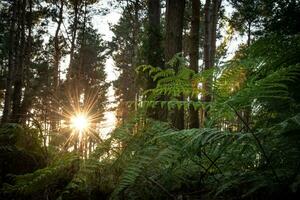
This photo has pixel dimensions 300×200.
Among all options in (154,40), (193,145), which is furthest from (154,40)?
(193,145)

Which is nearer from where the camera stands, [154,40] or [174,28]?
[174,28]

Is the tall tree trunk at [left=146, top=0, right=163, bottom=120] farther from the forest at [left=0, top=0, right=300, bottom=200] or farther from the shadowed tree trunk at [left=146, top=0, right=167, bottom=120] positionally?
the forest at [left=0, top=0, right=300, bottom=200]

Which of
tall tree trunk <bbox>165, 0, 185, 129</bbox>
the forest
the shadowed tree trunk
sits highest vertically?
the shadowed tree trunk

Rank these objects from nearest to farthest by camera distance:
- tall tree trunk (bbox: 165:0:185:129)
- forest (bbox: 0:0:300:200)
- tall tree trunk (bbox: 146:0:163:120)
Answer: forest (bbox: 0:0:300:200) → tall tree trunk (bbox: 165:0:185:129) → tall tree trunk (bbox: 146:0:163:120)

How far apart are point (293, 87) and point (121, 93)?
37576 millimetres

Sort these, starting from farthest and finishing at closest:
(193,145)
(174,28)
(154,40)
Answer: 1. (154,40)
2. (174,28)
3. (193,145)

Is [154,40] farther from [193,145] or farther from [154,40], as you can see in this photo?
[193,145]

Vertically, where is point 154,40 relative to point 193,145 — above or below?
above

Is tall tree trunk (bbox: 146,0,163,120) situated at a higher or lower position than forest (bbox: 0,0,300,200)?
higher

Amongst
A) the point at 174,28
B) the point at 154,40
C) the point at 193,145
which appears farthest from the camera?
the point at 154,40

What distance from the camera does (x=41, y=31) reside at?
91.5 ft

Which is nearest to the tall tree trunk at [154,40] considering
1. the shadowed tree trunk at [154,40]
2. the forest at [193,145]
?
the shadowed tree trunk at [154,40]

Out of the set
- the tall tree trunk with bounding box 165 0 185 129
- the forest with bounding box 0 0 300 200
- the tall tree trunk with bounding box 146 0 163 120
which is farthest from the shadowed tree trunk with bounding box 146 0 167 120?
the forest with bounding box 0 0 300 200

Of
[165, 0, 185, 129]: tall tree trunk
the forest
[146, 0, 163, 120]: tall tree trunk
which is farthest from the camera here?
[146, 0, 163, 120]: tall tree trunk
